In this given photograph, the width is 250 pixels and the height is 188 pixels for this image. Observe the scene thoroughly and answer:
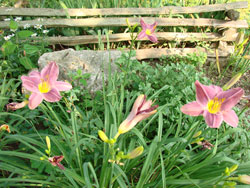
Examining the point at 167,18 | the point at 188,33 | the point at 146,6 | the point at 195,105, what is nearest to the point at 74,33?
the point at 146,6

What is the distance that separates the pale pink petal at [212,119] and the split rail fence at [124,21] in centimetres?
217

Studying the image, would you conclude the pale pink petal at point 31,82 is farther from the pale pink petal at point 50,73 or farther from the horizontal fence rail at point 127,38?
the horizontal fence rail at point 127,38

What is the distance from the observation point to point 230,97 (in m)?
0.97

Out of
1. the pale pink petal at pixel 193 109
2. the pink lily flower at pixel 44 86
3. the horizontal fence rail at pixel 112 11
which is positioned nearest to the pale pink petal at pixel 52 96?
the pink lily flower at pixel 44 86

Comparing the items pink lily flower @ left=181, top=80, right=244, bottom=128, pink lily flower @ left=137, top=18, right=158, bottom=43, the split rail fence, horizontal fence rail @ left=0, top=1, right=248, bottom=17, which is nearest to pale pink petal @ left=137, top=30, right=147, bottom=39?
pink lily flower @ left=137, top=18, right=158, bottom=43

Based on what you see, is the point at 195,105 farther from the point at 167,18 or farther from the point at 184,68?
the point at 167,18

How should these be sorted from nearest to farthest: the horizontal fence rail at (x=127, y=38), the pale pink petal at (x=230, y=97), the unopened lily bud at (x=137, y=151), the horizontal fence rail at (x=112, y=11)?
1. the unopened lily bud at (x=137, y=151)
2. the pale pink petal at (x=230, y=97)
3. the horizontal fence rail at (x=112, y=11)
4. the horizontal fence rail at (x=127, y=38)

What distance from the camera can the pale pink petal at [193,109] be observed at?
90 cm

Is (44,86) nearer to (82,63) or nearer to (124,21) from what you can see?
(82,63)

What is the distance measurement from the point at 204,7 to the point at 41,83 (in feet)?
9.84

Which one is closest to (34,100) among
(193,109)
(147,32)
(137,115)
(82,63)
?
(137,115)

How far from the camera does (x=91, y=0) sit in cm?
322

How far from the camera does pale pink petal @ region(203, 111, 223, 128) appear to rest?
89 cm

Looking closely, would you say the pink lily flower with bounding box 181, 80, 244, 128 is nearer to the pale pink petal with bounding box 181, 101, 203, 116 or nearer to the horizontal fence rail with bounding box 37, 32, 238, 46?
the pale pink petal with bounding box 181, 101, 203, 116
